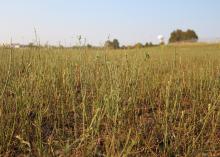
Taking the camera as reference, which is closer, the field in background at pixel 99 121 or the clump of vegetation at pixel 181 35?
the field in background at pixel 99 121

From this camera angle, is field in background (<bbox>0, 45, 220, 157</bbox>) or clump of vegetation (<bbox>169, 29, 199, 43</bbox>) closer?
field in background (<bbox>0, 45, 220, 157</bbox>)

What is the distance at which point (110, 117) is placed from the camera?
→ 6.84ft

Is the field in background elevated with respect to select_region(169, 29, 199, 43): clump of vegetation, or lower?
lower

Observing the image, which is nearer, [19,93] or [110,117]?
[110,117]

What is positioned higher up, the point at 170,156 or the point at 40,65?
the point at 40,65

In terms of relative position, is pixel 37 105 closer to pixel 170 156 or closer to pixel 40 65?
pixel 40 65

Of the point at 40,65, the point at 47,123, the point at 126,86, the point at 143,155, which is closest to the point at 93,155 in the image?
the point at 143,155

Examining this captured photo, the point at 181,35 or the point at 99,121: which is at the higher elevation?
the point at 181,35

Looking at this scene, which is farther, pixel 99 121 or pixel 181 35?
pixel 181 35

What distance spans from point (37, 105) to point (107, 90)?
497mm

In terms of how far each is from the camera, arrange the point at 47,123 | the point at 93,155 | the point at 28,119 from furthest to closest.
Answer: the point at 47,123
the point at 28,119
the point at 93,155

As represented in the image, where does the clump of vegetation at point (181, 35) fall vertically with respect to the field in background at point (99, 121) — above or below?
above

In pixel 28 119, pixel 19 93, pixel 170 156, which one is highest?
pixel 19 93

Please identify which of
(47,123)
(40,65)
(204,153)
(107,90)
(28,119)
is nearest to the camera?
(204,153)
